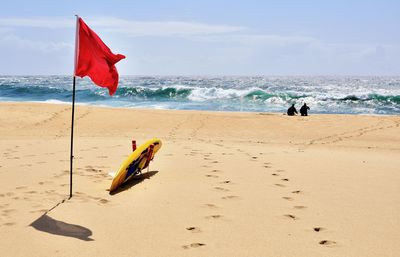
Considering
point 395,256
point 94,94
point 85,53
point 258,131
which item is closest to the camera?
point 395,256

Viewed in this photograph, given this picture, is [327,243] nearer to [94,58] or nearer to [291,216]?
[291,216]

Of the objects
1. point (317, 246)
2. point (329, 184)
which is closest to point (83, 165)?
point (329, 184)

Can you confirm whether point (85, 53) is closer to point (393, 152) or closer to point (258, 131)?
point (393, 152)

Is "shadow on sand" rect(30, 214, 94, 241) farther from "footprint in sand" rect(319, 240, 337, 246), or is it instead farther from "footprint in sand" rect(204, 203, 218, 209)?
"footprint in sand" rect(319, 240, 337, 246)

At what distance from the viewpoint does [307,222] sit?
5.00 meters

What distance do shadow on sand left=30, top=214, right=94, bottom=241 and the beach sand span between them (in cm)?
1

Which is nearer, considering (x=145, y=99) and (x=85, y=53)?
(x=85, y=53)

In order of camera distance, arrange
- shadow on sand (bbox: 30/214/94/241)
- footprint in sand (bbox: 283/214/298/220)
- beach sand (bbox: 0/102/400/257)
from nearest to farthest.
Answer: beach sand (bbox: 0/102/400/257) < shadow on sand (bbox: 30/214/94/241) < footprint in sand (bbox: 283/214/298/220)

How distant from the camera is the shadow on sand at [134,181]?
21.2 ft

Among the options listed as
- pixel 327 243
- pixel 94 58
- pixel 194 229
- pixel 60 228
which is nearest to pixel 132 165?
pixel 94 58

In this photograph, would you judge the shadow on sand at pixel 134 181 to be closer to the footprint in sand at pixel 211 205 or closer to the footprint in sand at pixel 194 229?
the footprint in sand at pixel 211 205

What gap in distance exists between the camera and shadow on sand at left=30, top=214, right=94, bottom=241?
4552 mm

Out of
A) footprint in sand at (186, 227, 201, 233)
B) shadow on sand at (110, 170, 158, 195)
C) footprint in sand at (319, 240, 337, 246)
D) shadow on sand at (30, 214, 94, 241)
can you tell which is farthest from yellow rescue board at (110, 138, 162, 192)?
footprint in sand at (319, 240, 337, 246)

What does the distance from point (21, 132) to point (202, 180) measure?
10.3m
